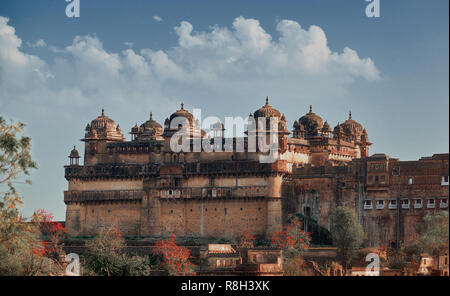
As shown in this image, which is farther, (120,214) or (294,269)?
(120,214)

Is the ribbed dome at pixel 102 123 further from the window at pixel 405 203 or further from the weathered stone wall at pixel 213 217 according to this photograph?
the window at pixel 405 203

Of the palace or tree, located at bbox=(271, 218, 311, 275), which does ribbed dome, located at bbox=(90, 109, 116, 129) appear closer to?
the palace

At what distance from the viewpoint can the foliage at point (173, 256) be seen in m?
54.0

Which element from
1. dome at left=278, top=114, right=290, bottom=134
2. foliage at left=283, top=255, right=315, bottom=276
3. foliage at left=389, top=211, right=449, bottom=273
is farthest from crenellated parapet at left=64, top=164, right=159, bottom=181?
foliage at left=389, top=211, right=449, bottom=273

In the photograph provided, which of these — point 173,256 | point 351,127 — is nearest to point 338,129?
point 351,127

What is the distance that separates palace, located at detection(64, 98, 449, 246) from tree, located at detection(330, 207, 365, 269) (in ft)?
7.79

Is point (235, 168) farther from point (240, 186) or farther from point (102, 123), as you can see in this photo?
point (102, 123)

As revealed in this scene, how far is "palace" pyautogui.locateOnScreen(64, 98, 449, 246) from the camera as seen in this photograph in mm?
58031

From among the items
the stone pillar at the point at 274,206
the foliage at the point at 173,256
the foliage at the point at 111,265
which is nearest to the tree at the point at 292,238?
the stone pillar at the point at 274,206

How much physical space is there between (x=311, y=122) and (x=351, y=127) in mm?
4632

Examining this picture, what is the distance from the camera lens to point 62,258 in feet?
177
